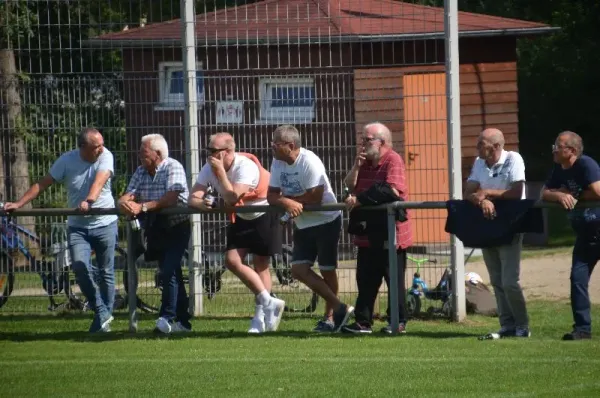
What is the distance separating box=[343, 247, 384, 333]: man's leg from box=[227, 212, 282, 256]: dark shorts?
0.92m

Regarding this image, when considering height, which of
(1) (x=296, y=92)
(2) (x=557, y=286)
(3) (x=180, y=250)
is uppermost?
(1) (x=296, y=92)

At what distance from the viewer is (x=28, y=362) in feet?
35.0

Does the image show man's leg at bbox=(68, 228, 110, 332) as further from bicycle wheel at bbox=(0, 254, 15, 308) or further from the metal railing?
bicycle wheel at bbox=(0, 254, 15, 308)

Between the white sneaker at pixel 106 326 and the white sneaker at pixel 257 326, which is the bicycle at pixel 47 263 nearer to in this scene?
the white sneaker at pixel 106 326

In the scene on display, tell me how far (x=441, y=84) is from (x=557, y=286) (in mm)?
3612

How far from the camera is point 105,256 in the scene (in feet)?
42.0

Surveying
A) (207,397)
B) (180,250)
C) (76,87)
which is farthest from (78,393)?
(76,87)

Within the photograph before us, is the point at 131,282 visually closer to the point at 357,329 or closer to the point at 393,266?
the point at 357,329

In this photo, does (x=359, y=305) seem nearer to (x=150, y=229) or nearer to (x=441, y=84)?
(x=150, y=229)

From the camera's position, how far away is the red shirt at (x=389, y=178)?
39.2 feet

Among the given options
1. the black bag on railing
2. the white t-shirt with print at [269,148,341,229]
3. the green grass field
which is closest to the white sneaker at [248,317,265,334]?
the green grass field

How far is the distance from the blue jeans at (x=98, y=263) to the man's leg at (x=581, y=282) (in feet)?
14.5

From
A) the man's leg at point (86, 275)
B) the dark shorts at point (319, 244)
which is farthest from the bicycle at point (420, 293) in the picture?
the man's leg at point (86, 275)

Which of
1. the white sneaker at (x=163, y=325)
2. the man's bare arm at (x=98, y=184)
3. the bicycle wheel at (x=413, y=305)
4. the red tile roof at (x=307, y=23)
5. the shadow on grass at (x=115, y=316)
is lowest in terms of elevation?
the shadow on grass at (x=115, y=316)
